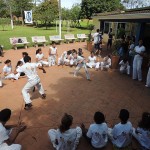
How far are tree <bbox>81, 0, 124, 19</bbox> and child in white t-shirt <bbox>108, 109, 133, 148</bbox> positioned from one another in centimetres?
3617

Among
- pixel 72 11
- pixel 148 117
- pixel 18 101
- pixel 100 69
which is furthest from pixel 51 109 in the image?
pixel 72 11

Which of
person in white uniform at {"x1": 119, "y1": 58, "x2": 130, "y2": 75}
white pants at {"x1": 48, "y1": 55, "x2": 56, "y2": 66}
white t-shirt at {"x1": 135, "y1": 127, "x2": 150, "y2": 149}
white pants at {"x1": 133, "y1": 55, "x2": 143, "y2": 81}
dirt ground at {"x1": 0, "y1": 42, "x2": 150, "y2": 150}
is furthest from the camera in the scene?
white pants at {"x1": 48, "y1": 55, "x2": 56, "y2": 66}

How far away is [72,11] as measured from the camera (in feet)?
141

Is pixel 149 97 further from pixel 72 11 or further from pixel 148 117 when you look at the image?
pixel 72 11

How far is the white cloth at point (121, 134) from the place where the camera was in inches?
180

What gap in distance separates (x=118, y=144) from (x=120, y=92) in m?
3.82

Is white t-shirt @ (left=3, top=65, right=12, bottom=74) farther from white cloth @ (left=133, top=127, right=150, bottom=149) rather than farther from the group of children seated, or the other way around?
white cloth @ (left=133, top=127, right=150, bottom=149)

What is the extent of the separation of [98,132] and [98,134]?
6 centimetres

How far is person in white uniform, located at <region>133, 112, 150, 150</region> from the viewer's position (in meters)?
4.53

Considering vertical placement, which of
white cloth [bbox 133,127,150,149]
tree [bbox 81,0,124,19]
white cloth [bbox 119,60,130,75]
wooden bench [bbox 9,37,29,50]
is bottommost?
white cloth [bbox 133,127,150,149]

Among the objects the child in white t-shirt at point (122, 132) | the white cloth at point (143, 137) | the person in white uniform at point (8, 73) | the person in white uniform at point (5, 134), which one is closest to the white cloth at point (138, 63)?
the white cloth at point (143, 137)

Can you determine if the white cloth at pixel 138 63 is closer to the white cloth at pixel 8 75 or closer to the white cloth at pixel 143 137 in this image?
the white cloth at pixel 143 137

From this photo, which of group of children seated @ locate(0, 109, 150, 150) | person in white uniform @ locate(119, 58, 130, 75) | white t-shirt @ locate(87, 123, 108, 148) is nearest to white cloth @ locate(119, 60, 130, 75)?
person in white uniform @ locate(119, 58, 130, 75)

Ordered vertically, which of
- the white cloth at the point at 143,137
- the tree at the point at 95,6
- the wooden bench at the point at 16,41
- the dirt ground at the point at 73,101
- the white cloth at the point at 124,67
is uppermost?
the tree at the point at 95,6
